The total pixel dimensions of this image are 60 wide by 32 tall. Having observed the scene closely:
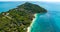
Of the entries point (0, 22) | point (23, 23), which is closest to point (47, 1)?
point (23, 23)

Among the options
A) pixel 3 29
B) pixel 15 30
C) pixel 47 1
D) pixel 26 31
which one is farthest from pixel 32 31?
pixel 47 1

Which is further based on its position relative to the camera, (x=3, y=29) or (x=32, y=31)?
(x=32, y=31)

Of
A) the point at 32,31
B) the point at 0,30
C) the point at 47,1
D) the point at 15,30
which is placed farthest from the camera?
the point at 47,1

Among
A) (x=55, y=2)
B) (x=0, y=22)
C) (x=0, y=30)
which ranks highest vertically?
(x=55, y=2)

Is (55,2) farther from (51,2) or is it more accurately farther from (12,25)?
(12,25)

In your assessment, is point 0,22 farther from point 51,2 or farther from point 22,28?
point 51,2

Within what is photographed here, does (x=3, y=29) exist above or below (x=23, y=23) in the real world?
below

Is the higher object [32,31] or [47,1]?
[47,1]

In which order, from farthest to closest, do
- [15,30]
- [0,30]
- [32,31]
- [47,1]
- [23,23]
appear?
1. [47,1]
2. [23,23]
3. [32,31]
4. [15,30]
5. [0,30]

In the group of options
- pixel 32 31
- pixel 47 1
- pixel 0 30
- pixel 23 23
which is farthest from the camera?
pixel 47 1
